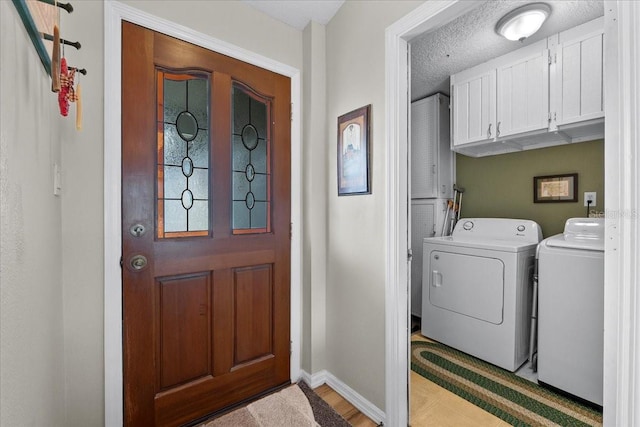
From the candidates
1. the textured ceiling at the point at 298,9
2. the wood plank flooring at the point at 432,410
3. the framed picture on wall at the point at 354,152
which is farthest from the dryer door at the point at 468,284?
the textured ceiling at the point at 298,9

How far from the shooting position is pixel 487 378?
2.08m

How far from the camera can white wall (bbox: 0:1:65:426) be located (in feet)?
1.92

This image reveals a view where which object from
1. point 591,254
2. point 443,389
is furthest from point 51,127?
point 591,254

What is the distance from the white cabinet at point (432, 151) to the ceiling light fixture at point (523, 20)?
3.54 ft

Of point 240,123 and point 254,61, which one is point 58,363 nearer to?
point 240,123

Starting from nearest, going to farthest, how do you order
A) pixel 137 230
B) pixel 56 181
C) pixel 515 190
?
pixel 56 181
pixel 137 230
pixel 515 190

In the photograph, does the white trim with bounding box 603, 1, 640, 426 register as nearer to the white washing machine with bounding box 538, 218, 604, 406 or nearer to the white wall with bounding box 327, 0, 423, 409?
the white wall with bounding box 327, 0, 423, 409

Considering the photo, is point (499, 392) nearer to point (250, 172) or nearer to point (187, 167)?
point (250, 172)

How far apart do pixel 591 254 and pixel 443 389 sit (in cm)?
125

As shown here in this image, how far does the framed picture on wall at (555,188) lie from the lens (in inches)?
93.8

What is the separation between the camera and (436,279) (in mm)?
2613

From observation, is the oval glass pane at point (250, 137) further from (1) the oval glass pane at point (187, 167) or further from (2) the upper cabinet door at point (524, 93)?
(2) the upper cabinet door at point (524, 93)

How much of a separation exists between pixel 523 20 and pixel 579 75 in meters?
0.57

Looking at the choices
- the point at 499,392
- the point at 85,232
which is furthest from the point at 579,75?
the point at 85,232
